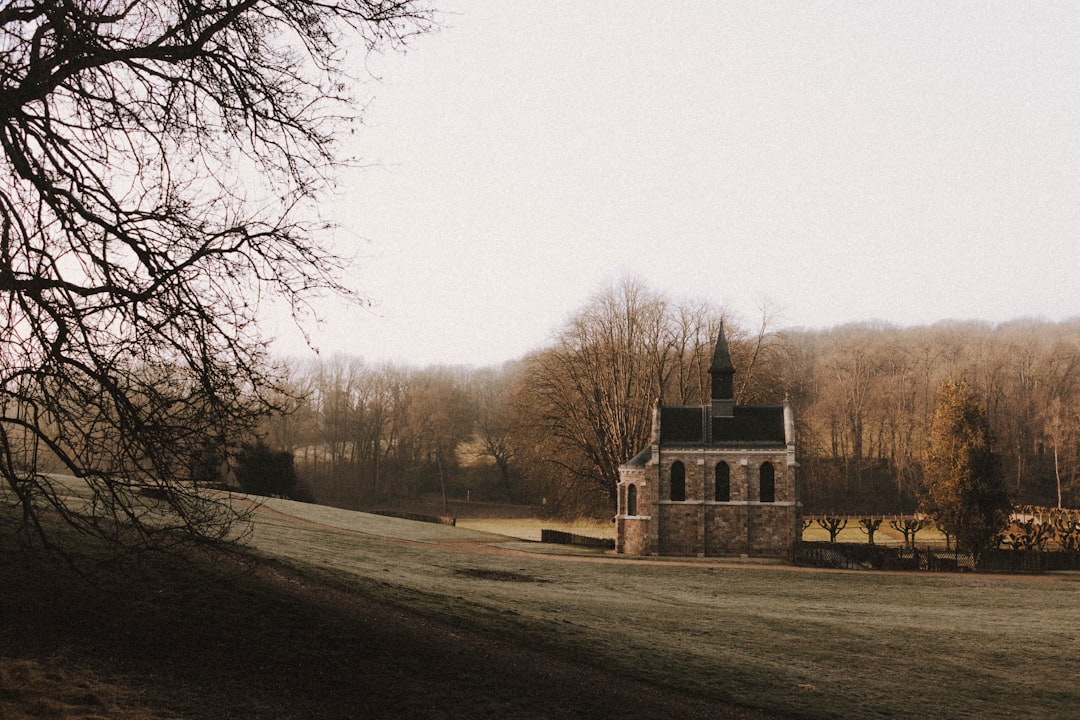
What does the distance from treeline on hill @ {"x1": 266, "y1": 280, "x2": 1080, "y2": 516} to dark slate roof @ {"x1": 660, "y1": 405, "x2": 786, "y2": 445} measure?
11.7m

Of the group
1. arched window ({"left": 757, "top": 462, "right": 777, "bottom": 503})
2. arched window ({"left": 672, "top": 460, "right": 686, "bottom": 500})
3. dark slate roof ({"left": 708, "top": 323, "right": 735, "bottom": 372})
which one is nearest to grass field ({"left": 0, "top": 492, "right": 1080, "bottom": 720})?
arched window ({"left": 757, "top": 462, "right": 777, "bottom": 503})

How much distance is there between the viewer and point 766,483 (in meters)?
44.2

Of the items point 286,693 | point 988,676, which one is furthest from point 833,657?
point 286,693

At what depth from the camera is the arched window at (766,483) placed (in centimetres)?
4403

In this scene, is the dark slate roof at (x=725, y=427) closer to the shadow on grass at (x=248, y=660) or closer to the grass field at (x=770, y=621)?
the grass field at (x=770, y=621)

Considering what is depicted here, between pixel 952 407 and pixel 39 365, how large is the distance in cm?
4839

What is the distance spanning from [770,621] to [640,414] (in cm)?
3751

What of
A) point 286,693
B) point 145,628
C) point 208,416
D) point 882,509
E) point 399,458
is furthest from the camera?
point 399,458

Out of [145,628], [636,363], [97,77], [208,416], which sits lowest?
[145,628]

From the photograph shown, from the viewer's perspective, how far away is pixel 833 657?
17781mm

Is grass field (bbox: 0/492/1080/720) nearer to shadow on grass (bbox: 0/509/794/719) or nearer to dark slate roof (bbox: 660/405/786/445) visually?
shadow on grass (bbox: 0/509/794/719)

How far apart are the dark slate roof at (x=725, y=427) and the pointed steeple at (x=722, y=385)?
37 centimetres

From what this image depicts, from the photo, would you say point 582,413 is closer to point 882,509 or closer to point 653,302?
point 653,302

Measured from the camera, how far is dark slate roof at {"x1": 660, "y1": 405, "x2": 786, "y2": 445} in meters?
44.7
